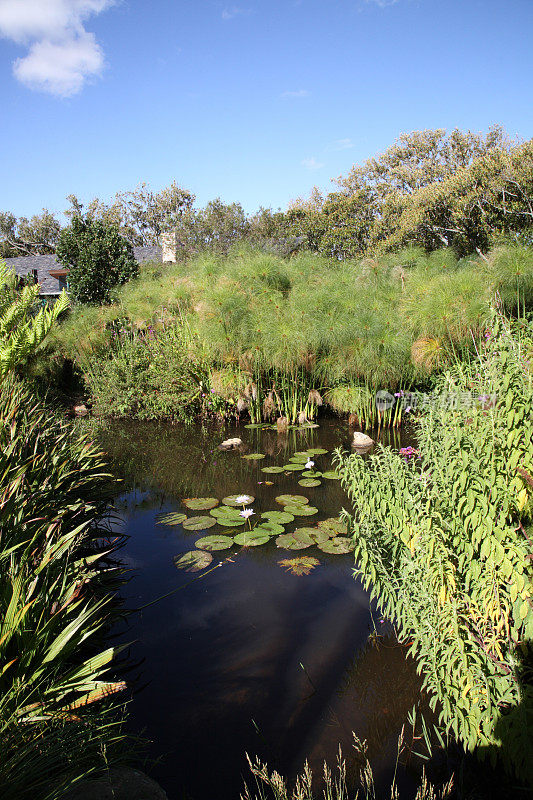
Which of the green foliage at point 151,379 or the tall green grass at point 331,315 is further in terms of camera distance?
the green foliage at point 151,379

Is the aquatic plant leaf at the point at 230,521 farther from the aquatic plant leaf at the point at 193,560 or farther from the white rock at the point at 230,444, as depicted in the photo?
the white rock at the point at 230,444

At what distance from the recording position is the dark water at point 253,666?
250cm

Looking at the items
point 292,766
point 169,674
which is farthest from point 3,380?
point 292,766

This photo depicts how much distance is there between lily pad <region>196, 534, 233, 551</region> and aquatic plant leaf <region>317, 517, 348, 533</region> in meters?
0.88

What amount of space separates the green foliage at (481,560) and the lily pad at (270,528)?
231 cm

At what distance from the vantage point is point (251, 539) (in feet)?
15.3

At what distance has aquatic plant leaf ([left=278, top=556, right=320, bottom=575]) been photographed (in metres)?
4.21

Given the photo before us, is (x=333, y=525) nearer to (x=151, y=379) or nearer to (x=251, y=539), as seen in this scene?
(x=251, y=539)

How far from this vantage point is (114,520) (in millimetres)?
5473

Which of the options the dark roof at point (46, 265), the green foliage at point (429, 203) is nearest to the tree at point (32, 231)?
the dark roof at point (46, 265)

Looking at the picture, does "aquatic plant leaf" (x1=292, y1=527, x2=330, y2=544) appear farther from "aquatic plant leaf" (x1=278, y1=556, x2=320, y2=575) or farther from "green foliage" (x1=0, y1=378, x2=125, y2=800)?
"green foliage" (x1=0, y1=378, x2=125, y2=800)

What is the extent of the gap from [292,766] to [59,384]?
10.3 meters

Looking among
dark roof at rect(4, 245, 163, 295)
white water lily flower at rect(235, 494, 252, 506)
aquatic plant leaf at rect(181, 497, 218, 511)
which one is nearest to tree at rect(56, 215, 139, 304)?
aquatic plant leaf at rect(181, 497, 218, 511)

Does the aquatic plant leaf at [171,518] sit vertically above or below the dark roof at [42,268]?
below
